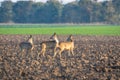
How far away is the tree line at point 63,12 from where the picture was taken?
127 m

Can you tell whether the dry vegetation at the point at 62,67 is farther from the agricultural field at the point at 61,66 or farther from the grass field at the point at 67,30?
the grass field at the point at 67,30

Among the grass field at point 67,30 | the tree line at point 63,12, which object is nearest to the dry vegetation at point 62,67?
the grass field at point 67,30

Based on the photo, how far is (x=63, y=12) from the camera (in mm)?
132625

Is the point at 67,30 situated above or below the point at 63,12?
above

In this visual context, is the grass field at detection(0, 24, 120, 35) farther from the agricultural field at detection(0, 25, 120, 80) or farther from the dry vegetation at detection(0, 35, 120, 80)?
the dry vegetation at detection(0, 35, 120, 80)

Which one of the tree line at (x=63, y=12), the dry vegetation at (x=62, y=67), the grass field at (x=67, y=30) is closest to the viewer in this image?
the dry vegetation at (x=62, y=67)

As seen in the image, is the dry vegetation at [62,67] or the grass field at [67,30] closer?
the dry vegetation at [62,67]

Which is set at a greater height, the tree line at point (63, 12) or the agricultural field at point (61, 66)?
the agricultural field at point (61, 66)

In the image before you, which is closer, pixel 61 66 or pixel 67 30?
pixel 61 66

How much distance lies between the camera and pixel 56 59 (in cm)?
2217

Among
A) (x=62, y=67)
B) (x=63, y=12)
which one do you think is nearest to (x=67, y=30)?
(x=62, y=67)

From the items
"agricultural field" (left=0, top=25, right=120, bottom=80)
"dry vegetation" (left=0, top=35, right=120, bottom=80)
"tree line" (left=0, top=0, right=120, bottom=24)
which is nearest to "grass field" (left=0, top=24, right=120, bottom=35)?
"agricultural field" (left=0, top=25, right=120, bottom=80)

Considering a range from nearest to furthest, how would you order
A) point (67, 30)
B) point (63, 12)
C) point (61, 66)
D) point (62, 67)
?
point (62, 67), point (61, 66), point (67, 30), point (63, 12)

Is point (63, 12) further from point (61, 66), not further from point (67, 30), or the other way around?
point (61, 66)
